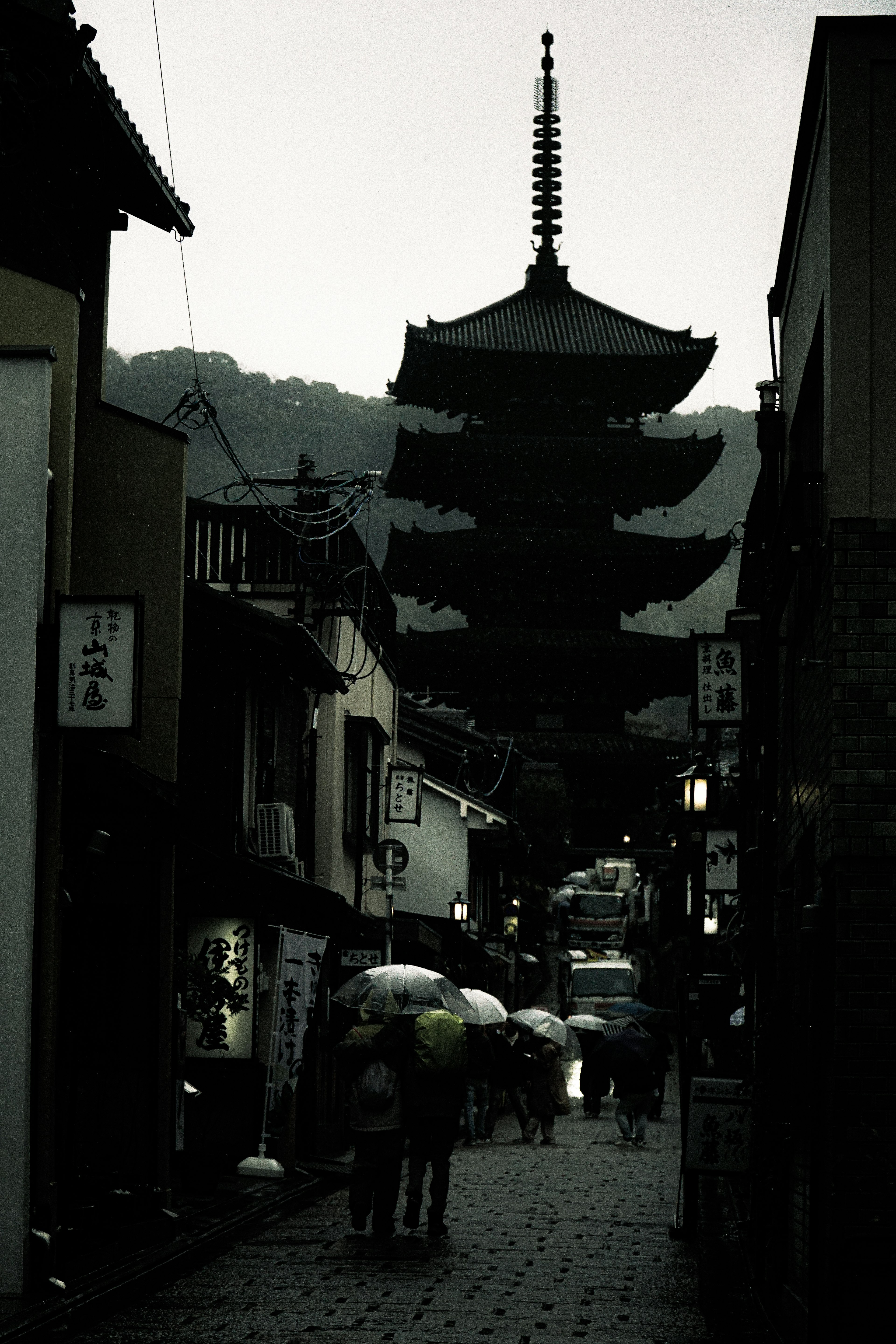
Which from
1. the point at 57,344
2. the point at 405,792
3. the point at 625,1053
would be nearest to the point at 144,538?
the point at 57,344

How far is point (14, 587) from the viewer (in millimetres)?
9211

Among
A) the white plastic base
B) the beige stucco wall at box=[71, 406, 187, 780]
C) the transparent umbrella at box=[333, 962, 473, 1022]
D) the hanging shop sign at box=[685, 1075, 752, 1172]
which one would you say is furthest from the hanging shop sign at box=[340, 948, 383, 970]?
the hanging shop sign at box=[685, 1075, 752, 1172]

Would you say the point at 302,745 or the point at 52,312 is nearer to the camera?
the point at 52,312

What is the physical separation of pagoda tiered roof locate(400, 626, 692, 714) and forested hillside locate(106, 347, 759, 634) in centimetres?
3637

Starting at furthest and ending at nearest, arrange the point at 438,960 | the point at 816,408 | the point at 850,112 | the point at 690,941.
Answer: the point at 438,960 → the point at 690,941 → the point at 816,408 → the point at 850,112

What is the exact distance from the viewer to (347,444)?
407 ft

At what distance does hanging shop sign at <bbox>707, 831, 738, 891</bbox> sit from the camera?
2111cm

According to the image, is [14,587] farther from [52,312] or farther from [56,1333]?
[56,1333]

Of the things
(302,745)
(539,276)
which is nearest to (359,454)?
(539,276)

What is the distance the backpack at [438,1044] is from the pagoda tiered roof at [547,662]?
41009 millimetres

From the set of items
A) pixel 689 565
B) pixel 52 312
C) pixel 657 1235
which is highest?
pixel 689 565

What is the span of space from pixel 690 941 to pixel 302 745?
6581 millimetres

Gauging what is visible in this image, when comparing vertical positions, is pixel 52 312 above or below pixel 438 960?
above

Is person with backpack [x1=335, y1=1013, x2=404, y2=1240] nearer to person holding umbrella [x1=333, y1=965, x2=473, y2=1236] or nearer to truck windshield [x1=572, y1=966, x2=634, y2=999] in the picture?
person holding umbrella [x1=333, y1=965, x2=473, y2=1236]
